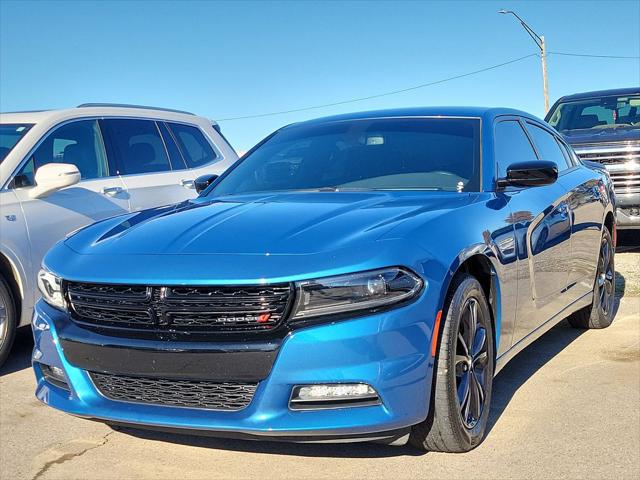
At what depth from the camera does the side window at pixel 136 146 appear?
22.0ft

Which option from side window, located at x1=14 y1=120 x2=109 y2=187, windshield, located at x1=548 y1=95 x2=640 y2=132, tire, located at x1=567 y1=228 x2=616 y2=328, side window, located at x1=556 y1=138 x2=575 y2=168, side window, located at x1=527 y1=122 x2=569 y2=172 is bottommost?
tire, located at x1=567 y1=228 x2=616 y2=328

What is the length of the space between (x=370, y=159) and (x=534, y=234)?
0.99 m

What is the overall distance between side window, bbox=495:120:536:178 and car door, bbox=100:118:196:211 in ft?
10.4

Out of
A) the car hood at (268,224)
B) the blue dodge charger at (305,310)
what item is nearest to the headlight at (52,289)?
the blue dodge charger at (305,310)

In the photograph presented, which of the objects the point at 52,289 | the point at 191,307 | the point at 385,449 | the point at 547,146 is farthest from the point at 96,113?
the point at 385,449

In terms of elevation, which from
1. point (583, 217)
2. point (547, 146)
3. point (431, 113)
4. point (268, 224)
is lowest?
point (583, 217)

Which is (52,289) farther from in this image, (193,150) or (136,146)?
(193,150)

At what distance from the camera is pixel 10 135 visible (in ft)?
19.8

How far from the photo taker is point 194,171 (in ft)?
24.3

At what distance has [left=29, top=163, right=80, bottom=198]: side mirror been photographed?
5.66 m

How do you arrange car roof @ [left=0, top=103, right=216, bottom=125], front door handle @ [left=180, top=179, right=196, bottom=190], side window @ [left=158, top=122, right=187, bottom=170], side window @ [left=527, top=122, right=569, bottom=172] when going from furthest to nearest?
side window @ [left=158, top=122, right=187, bottom=170]
front door handle @ [left=180, top=179, right=196, bottom=190]
car roof @ [left=0, top=103, right=216, bottom=125]
side window @ [left=527, top=122, right=569, bottom=172]

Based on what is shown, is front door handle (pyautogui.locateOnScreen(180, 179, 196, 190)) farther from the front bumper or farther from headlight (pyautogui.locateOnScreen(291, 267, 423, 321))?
headlight (pyautogui.locateOnScreen(291, 267, 423, 321))

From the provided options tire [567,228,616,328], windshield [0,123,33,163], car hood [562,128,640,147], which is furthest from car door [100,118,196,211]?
car hood [562,128,640,147]

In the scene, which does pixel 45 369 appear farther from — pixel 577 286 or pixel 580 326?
pixel 580 326
